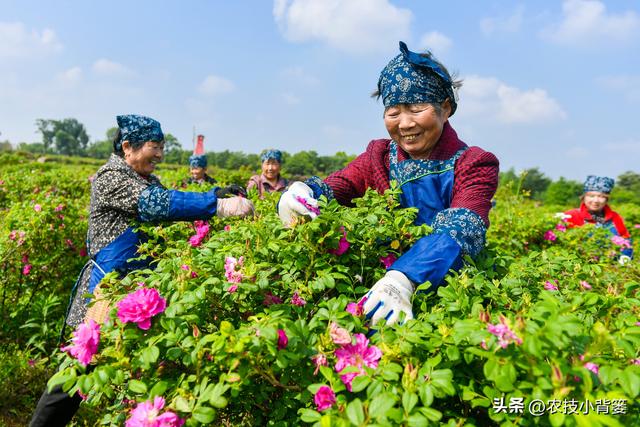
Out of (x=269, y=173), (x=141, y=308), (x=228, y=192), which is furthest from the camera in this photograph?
(x=269, y=173)

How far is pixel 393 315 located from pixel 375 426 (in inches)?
16.6

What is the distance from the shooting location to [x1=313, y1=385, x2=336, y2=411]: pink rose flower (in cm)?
95

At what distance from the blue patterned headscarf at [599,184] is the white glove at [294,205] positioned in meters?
4.99

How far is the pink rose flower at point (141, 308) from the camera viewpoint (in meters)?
1.11

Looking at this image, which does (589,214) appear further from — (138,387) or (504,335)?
(138,387)

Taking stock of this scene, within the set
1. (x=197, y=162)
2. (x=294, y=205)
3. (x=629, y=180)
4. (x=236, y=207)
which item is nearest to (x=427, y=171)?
(x=294, y=205)

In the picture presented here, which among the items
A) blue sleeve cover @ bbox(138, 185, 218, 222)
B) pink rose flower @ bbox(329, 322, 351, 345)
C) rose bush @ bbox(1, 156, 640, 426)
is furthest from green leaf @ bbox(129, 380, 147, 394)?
blue sleeve cover @ bbox(138, 185, 218, 222)

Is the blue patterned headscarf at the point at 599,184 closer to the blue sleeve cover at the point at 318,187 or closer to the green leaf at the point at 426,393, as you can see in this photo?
the blue sleeve cover at the point at 318,187

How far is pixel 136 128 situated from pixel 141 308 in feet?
6.17

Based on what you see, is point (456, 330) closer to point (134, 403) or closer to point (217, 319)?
point (217, 319)

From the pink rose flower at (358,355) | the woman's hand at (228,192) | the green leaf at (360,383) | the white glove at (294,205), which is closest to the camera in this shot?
the green leaf at (360,383)

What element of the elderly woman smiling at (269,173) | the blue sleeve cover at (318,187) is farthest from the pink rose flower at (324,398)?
the elderly woman smiling at (269,173)

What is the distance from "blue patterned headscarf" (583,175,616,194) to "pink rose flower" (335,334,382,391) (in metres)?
5.31

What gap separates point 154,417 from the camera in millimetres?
971
